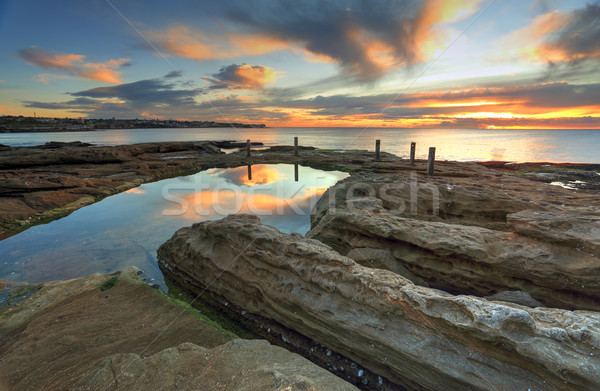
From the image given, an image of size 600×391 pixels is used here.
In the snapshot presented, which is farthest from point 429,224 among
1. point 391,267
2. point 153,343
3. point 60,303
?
point 60,303

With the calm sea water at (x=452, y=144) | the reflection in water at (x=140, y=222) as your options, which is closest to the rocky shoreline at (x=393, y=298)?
the reflection in water at (x=140, y=222)

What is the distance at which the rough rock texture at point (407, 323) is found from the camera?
3008mm

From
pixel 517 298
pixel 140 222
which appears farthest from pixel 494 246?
pixel 140 222

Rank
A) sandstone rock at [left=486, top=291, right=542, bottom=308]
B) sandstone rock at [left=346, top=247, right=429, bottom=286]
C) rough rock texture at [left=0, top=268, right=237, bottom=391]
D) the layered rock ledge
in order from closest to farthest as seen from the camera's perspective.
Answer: the layered rock ledge → rough rock texture at [left=0, top=268, right=237, bottom=391] → sandstone rock at [left=486, top=291, right=542, bottom=308] → sandstone rock at [left=346, top=247, right=429, bottom=286]

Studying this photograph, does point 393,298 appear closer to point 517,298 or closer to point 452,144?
point 517,298

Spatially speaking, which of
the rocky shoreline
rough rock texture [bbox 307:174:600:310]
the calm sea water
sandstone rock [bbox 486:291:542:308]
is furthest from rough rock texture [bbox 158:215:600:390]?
the calm sea water

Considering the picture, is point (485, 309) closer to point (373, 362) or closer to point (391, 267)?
point (373, 362)

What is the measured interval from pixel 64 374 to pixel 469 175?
20.2 metres

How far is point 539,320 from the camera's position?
334cm

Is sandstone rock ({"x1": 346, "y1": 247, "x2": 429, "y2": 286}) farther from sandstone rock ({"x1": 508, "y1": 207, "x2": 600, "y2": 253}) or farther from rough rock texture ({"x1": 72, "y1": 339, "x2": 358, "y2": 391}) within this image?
rough rock texture ({"x1": 72, "y1": 339, "x2": 358, "y2": 391})

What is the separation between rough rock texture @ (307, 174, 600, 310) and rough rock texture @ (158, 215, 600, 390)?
2177 millimetres

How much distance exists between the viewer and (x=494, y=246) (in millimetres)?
6016

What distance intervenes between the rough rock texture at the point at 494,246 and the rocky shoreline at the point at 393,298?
27 mm

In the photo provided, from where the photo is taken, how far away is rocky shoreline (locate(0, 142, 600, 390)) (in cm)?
317
